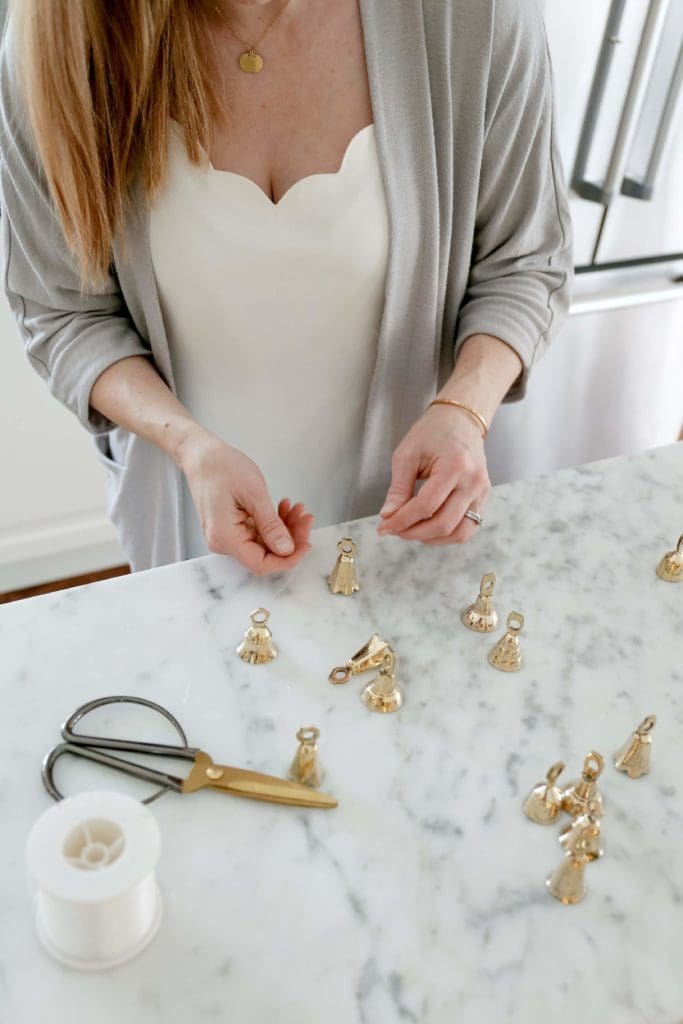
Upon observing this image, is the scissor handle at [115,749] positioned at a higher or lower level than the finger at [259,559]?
lower

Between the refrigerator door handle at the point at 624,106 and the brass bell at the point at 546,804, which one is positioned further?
the refrigerator door handle at the point at 624,106

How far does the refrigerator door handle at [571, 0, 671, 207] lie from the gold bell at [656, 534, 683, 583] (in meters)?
1.18

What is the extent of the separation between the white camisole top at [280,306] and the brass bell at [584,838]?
65 centimetres

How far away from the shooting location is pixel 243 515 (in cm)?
84

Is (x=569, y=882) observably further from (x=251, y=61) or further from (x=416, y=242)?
(x=251, y=61)

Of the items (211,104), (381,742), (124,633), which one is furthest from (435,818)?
(211,104)

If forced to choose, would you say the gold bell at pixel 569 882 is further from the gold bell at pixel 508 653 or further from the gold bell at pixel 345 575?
the gold bell at pixel 345 575

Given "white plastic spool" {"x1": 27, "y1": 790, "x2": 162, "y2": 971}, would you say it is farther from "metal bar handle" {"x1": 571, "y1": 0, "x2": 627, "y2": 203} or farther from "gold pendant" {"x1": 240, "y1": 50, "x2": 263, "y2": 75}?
"metal bar handle" {"x1": 571, "y1": 0, "x2": 627, "y2": 203}

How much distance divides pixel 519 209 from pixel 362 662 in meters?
0.62

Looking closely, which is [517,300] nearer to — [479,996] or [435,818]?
[435,818]

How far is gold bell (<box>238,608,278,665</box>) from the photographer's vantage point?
742 millimetres

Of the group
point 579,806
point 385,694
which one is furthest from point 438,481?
point 579,806

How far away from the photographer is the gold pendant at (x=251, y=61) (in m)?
0.97

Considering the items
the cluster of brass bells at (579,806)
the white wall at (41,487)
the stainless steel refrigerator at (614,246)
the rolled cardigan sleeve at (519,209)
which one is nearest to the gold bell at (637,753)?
the cluster of brass bells at (579,806)
